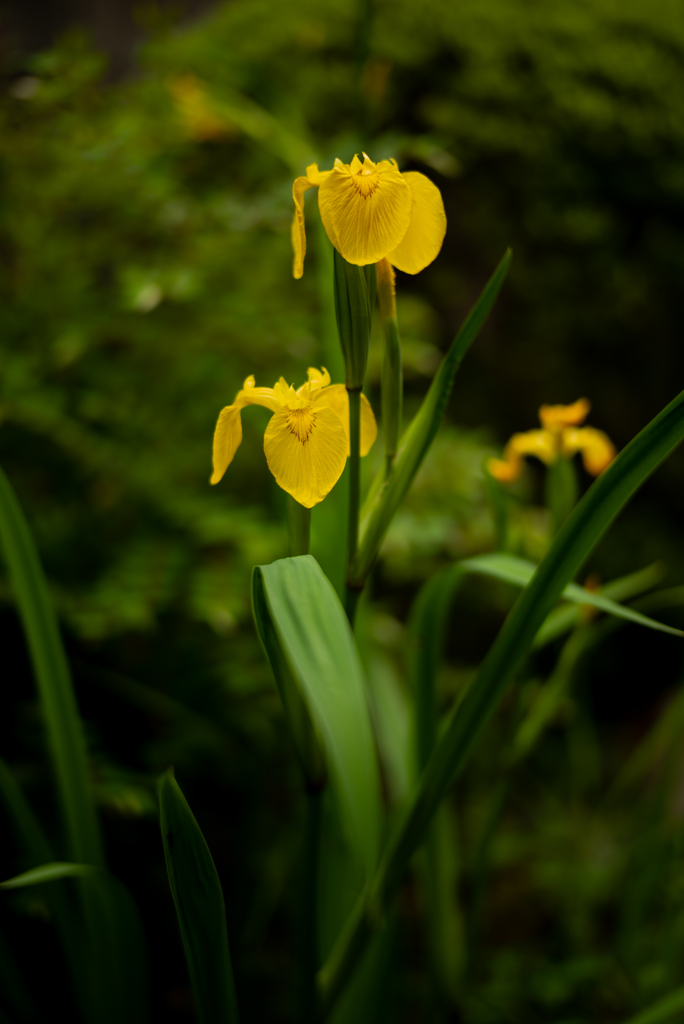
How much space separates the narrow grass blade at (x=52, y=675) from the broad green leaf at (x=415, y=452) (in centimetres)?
22

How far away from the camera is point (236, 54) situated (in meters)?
1.15

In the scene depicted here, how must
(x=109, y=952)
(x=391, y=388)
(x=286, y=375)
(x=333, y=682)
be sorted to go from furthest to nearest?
(x=286, y=375)
(x=109, y=952)
(x=391, y=388)
(x=333, y=682)

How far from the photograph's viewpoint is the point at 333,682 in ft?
0.85

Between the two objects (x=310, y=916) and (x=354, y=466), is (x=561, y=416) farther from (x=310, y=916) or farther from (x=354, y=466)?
(x=310, y=916)

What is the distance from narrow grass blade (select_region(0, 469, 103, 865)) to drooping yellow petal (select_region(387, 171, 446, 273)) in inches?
10.9

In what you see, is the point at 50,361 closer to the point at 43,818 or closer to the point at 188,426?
the point at 188,426

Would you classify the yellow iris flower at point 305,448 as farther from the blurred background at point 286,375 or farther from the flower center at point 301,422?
the blurred background at point 286,375

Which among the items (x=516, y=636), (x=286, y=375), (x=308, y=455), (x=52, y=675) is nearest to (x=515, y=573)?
(x=516, y=636)

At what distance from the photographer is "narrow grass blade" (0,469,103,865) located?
0.40 meters

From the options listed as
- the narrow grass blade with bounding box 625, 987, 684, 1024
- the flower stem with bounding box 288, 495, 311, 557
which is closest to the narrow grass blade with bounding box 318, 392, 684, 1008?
the flower stem with bounding box 288, 495, 311, 557

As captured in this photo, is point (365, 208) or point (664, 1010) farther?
point (664, 1010)

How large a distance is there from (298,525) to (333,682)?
10 cm

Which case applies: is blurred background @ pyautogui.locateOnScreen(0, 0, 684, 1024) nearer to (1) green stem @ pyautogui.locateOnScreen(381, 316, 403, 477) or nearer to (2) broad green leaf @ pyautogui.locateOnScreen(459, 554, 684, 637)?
(2) broad green leaf @ pyautogui.locateOnScreen(459, 554, 684, 637)

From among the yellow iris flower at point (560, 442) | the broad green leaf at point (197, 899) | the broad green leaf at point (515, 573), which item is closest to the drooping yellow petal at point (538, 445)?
the yellow iris flower at point (560, 442)
